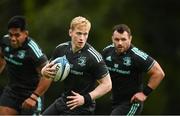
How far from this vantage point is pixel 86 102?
42.7 ft

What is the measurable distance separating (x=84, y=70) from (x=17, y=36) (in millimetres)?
1318

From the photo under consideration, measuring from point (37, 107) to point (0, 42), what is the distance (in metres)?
1.10

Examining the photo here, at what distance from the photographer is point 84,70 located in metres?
Answer: 13.2

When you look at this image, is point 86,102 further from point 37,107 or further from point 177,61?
point 177,61

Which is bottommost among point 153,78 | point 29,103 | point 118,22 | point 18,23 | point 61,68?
point 118,22

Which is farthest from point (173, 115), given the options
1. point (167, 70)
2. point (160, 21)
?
point (160, 21)

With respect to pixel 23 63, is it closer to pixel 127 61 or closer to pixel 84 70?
pixel 84 70

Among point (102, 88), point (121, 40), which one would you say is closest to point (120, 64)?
point (121, 40)

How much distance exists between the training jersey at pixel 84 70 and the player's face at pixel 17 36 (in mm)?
939

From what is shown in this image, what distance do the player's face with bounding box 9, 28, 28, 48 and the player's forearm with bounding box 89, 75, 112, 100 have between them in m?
1.54

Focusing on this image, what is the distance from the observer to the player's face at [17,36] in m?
14.0

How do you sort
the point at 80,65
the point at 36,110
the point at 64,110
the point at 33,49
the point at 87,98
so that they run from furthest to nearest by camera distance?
the point at 36,110, the point at 33,49, the point at 64,110, the point at 80,65, the point at 87,98

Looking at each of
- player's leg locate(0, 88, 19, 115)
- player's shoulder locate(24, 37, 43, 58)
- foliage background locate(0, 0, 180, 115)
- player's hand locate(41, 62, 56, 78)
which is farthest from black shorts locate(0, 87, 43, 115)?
foliage background locate(0, 0, 180, 115)

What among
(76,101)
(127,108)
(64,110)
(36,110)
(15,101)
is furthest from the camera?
(36,110)
